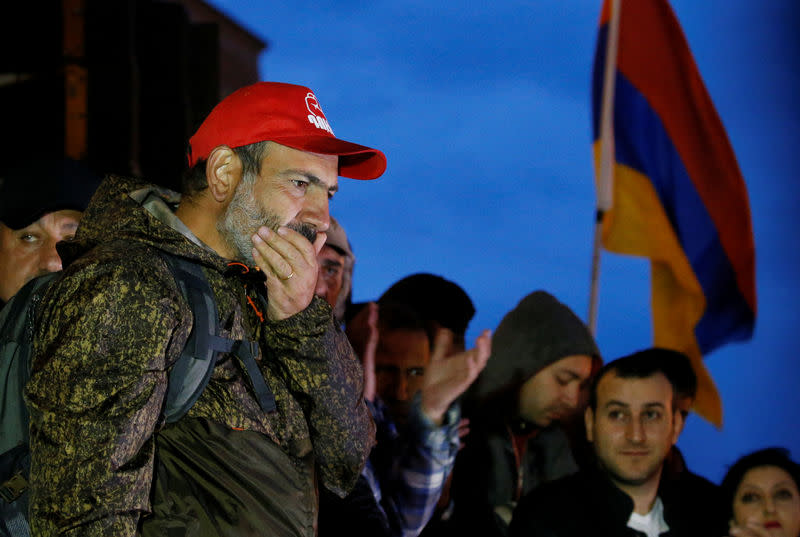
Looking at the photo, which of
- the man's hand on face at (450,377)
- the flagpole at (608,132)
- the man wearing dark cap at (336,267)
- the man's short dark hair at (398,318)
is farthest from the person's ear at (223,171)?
the flagpole at (608,132)

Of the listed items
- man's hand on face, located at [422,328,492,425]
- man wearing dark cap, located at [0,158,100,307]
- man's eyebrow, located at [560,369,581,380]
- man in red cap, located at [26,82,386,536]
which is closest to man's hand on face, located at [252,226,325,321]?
Result: man in red cap, located at [26,82,386,536]

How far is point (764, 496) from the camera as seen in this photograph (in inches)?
132

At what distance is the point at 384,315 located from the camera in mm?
3705

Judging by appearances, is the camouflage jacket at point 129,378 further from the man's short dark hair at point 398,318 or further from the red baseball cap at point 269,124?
the man's short dark hair at point 398,318

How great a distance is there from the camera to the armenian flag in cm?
623

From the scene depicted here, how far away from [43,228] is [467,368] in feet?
4.69

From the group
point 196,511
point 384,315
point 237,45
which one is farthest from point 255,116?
point 237,45

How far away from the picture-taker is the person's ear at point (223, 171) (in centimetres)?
188

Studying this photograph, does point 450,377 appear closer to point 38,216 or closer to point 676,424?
point 676,424

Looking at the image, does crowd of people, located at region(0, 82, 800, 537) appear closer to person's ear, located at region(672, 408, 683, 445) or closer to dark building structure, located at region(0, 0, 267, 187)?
person's ear, located at region(672, 408, 683, 445)

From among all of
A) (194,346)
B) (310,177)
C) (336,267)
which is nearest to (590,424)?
(336,267)

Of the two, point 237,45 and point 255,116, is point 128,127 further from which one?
point 237,45

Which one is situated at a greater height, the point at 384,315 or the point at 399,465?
the point at 384,315

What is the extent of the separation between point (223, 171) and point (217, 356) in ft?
1.49
